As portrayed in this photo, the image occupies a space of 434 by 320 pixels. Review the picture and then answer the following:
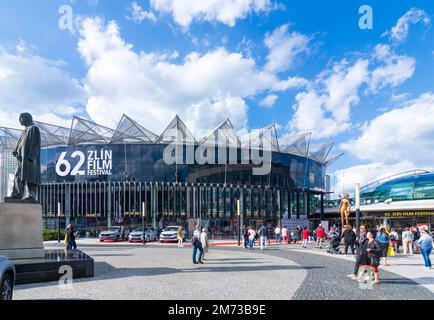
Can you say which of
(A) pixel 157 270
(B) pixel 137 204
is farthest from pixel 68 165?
(A) pixel 157 270

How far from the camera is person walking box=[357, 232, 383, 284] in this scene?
1069 centimetres

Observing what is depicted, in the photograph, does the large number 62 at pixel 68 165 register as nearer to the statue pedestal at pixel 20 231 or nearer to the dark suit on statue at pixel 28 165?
the dark suit on statue at pixel 28 165

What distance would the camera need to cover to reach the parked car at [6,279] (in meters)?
7.36

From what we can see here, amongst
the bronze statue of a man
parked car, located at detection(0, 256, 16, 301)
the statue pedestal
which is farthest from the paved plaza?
the bronze statue of a man

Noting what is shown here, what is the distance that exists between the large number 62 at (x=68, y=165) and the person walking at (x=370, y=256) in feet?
167

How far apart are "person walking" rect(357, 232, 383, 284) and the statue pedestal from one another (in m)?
10.4

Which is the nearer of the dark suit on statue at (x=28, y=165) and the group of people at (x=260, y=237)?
the dark suit on statue at (x=28, y=165)

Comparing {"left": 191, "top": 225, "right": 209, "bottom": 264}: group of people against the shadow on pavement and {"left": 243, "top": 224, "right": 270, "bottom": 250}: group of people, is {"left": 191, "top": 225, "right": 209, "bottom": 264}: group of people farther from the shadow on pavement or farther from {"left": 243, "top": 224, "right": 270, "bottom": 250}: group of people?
{"left": 243, "top": 224, "right": 270, "bottom": 250}: group of people

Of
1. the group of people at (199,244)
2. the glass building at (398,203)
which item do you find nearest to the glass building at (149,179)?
the glass building at (398,203)

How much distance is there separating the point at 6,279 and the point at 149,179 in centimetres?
4806

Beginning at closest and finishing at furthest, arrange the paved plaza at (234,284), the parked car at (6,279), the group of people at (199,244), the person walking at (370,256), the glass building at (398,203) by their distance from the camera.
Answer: the parked car at (6,279), the paved plaza at (234,284), the person walking at (370,256), the group of people at (199,244), the glass building at (398,203)

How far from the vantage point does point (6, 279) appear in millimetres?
7637

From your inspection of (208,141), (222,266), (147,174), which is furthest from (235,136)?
(222,266)

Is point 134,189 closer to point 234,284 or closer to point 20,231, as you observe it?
point 20,231
